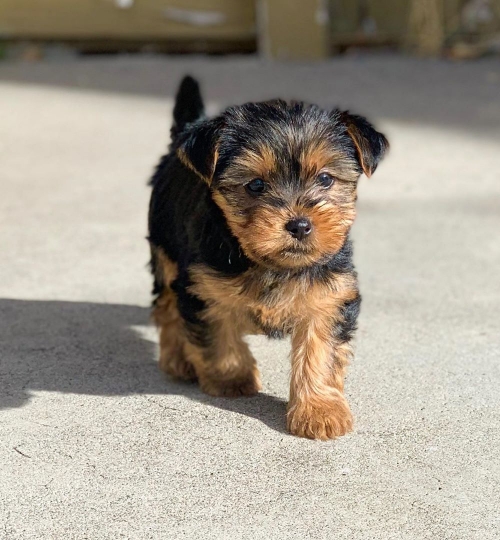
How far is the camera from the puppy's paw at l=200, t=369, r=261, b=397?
4.31 m

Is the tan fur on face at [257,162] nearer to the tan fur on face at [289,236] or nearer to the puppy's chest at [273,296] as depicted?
the tan fur on face at [289,236]

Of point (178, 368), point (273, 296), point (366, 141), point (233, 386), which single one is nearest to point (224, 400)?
point (233, 386)

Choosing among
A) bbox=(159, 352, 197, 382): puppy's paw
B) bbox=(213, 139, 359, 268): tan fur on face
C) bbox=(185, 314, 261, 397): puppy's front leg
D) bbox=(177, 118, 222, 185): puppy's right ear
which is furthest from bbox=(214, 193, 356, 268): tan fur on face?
bbox=(159, 352, 197, 382): puppy's paw

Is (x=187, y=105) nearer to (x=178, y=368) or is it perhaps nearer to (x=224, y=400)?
(x=178, y=368)

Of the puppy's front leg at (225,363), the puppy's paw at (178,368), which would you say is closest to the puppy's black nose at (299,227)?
the puppy's front leg at (225,363)

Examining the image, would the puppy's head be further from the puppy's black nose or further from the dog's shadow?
the dog's shadow

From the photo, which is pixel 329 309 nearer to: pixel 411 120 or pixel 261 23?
pixel 411 120

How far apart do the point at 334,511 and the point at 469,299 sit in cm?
237

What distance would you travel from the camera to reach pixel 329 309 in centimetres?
402

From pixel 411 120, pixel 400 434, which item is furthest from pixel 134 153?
pixel 400 434

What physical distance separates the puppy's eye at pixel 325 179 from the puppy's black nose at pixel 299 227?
23cm

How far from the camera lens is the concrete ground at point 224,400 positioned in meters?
3.42

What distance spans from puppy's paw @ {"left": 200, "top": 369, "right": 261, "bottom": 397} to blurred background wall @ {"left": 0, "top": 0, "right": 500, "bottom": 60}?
6.81 m

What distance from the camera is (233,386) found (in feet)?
14.1
